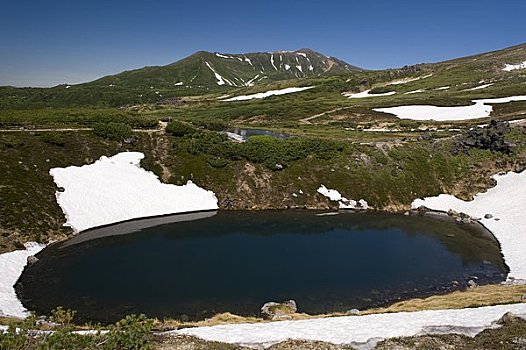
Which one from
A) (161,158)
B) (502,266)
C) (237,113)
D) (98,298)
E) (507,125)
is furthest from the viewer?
(237,113)

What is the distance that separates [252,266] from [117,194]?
26977 mm

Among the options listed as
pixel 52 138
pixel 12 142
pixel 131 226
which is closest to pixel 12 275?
pixel 131 226

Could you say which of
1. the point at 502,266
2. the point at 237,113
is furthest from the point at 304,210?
the point at 237,113

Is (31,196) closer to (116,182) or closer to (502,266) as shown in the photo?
(116,182)

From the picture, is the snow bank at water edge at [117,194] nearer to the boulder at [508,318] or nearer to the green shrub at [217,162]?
the green shrub at [217,162]

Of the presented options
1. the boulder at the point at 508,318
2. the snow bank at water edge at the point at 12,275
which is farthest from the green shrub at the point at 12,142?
the boulder at the point at 508,318

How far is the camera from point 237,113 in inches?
6594

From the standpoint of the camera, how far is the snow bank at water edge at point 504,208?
4881 cm

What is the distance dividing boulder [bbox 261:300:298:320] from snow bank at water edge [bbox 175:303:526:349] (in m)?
5.69

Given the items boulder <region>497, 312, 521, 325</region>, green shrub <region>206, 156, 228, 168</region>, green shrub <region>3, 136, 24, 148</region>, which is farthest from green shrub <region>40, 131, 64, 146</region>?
boulder <region>497, 312, 521, 325</region>

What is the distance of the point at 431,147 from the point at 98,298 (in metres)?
67.1

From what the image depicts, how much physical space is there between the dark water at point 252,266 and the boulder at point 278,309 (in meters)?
0.86

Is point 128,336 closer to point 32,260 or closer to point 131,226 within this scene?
point 32,260

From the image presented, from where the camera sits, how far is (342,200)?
216ft
